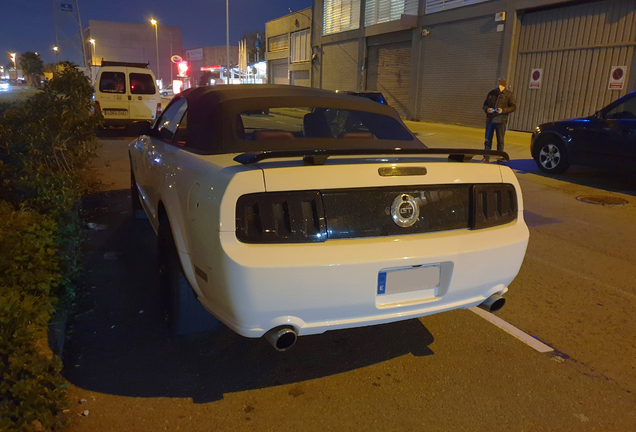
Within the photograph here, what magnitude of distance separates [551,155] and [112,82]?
39.8ft

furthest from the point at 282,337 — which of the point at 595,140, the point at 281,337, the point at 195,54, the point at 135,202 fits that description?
the point at 195,54

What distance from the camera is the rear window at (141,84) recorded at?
15.0 metres

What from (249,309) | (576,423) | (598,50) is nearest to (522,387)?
(576,423)

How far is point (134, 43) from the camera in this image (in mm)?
106000

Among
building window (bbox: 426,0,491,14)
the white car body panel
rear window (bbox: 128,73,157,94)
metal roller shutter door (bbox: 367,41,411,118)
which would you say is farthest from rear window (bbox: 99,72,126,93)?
metal roller shutter door (bbox: 367,41,411,118)

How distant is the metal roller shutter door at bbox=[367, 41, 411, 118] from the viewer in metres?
25.1

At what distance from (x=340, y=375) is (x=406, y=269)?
0.83m

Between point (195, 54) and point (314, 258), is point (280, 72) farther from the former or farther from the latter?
point (195, 54)

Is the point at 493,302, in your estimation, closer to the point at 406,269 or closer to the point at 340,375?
the point at 406,269

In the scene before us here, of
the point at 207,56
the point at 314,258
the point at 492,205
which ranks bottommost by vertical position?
the point at 314,258

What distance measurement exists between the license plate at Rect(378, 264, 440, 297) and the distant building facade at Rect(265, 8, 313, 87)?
3454 cm

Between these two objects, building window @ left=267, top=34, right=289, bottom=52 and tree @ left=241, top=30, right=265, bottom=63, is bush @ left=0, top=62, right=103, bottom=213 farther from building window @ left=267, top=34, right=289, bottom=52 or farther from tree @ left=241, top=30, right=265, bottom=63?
tree @ left=241, top=30, right=265, bottom=63

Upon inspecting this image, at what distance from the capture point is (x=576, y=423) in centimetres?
261

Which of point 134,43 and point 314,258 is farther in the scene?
point 134,43
